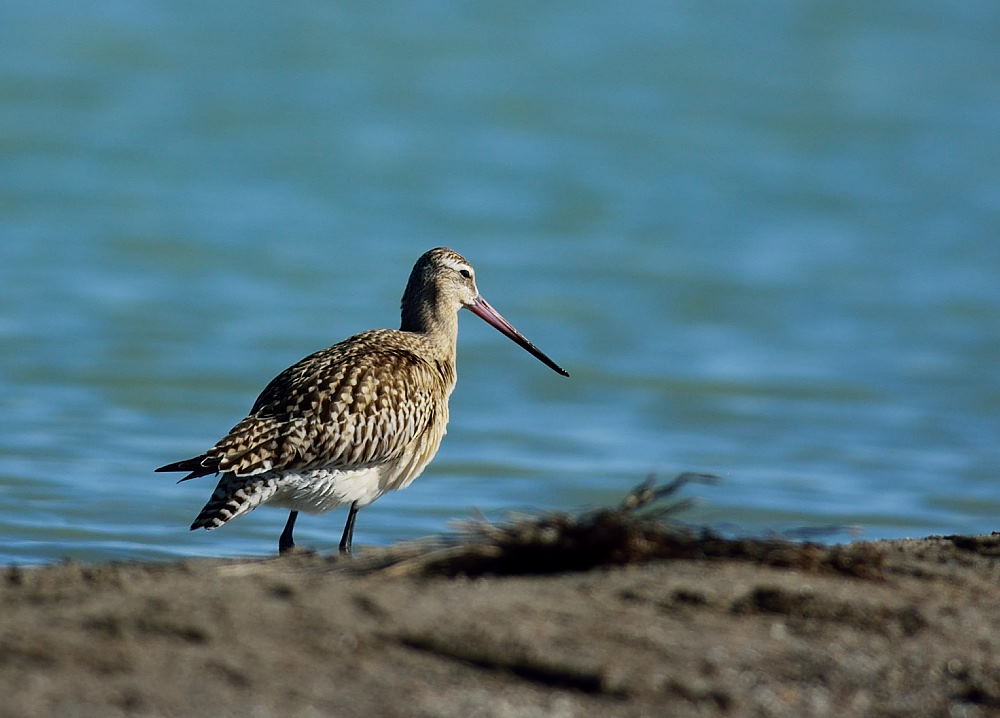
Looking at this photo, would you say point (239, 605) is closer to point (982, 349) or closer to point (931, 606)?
point (931, 606)

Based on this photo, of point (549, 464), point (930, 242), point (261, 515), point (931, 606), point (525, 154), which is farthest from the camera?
point (525, 154)

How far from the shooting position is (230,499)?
5965mm

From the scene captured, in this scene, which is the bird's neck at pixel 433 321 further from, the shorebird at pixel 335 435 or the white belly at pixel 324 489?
the white belly at pixel 324 489

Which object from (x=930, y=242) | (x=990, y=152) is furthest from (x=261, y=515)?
(x=990, y=152)

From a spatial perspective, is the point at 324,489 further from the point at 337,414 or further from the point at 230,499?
the point at 230,499

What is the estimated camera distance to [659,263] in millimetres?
16438


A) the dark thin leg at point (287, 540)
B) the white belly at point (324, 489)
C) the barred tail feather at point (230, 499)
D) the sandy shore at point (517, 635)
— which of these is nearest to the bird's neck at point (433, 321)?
the white belly at point (324, 489)

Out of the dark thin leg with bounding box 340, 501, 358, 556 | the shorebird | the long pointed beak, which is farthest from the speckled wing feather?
the long pointed beak

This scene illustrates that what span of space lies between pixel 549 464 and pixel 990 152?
1371 cm

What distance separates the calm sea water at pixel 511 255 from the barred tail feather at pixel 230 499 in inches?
32.0

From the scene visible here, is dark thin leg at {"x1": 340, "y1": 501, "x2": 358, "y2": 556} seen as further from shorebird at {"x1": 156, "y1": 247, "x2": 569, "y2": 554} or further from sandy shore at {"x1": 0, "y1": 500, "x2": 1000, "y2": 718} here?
sandy shore at {"x1": 0, "y1": 500, "x2": 1000, "y2": 718}

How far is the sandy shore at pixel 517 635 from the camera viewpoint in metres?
3.42

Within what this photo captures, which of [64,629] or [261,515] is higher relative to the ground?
[261,515]

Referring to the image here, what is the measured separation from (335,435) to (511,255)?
33.6 ft
